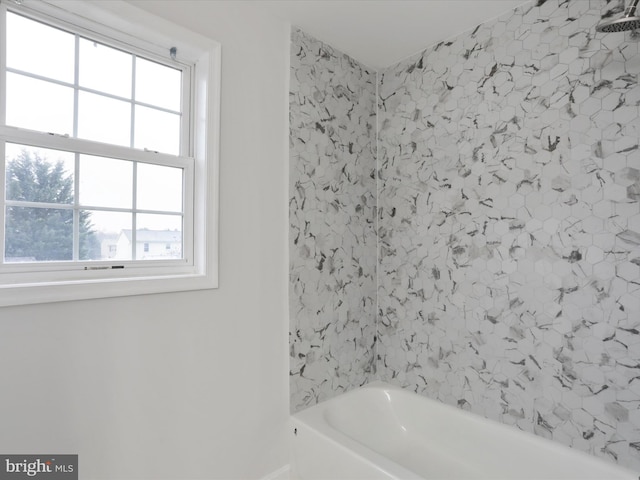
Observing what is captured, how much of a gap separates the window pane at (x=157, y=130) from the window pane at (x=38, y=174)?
30 centimetres

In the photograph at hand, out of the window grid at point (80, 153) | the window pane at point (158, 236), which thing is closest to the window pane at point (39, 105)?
the window grid at point (80, 153)

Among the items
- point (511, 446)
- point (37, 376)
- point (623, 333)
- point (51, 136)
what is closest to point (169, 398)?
point (37, 376)

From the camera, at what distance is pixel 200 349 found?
161 cm

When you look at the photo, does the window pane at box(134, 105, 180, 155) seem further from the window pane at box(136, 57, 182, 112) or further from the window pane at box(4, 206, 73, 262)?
the window pane at box(4, 206, 73, 262)

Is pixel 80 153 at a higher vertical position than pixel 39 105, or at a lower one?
lower

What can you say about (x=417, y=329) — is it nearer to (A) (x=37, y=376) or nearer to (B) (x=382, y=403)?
(B) (x=382, y=403)

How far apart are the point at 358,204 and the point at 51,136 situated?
1649mm

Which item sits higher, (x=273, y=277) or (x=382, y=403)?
(x=273, y=277)

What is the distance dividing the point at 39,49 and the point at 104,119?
0.31 metres

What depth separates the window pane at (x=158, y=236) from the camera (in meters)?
1.55

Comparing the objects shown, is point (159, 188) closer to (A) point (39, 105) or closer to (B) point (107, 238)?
(B) point (107, 238)

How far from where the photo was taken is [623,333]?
1.52 m

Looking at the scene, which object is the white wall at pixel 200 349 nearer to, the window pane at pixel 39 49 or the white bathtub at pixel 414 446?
the white bathtub at pixel 414 446

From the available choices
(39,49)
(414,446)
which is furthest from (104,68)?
(414,446)
